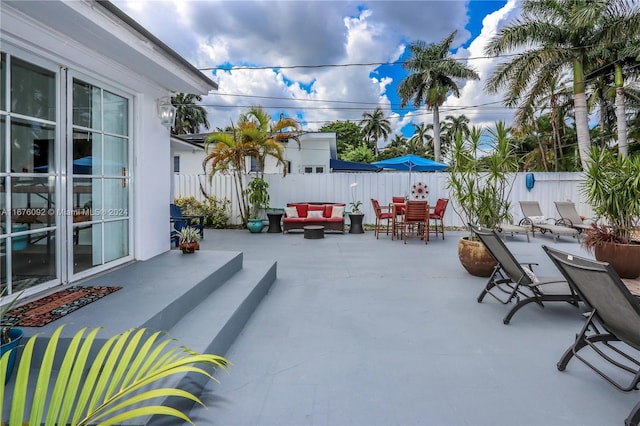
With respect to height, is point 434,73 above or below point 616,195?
above

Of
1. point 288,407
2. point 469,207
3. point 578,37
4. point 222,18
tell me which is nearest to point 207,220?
point 222,18

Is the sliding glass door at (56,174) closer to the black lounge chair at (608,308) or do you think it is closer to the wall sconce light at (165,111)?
the wall sconce light at (165,111)

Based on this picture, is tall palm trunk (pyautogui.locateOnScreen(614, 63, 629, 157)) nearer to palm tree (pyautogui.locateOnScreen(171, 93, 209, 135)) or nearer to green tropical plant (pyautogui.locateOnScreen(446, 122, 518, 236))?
green tropical plant (pyautogui.locateOnScreen(446, 122, 518, 236))

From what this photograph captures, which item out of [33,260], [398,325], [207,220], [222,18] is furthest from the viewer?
[207,220]

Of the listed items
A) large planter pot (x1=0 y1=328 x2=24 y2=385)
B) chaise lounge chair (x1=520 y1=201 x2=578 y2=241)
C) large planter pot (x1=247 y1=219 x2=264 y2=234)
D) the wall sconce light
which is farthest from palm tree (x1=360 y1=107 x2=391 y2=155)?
large planter pot (x1=0 y1=328 x2=24 y2=385)

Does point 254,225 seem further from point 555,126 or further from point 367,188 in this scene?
point 555,126

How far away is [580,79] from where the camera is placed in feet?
36.6

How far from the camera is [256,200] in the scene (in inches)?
405

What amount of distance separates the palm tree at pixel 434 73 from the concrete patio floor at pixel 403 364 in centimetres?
1665

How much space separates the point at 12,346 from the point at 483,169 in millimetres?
5780

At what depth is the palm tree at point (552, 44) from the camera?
1086cm

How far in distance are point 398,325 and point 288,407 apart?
1.60 metres

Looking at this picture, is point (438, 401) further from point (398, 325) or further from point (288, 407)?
point (398, 325)

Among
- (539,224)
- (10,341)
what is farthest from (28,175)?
(539,224)
